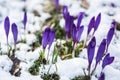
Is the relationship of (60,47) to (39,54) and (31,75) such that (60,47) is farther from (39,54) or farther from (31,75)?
(31,75)

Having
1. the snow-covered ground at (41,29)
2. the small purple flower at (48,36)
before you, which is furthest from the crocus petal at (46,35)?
the snow-covered ground at (41,29)

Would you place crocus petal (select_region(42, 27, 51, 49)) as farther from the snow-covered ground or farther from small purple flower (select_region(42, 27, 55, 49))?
the snow-covered ground

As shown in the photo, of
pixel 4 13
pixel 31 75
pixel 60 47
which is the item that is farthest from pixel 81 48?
pixel 4 13

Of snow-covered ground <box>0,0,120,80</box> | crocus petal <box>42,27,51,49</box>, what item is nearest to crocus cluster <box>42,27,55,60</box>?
crocus petal <box>42,27,51,49</box>

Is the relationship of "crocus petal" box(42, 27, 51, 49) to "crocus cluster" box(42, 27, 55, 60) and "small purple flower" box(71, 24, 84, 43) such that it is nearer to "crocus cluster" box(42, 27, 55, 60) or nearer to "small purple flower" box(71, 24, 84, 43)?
"crocus cluster" box(42, 27, 55, 60)

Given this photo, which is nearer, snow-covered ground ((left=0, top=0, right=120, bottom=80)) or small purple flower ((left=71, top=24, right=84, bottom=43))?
snow-covered ground ((left=0, top=0, right=120, bottom=80))

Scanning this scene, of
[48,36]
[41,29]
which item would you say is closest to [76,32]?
[48,36]

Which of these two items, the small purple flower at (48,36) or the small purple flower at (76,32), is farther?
the small purple flower at (76,32)

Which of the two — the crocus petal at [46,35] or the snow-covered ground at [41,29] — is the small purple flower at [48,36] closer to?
the crocus petal at [46,35]
